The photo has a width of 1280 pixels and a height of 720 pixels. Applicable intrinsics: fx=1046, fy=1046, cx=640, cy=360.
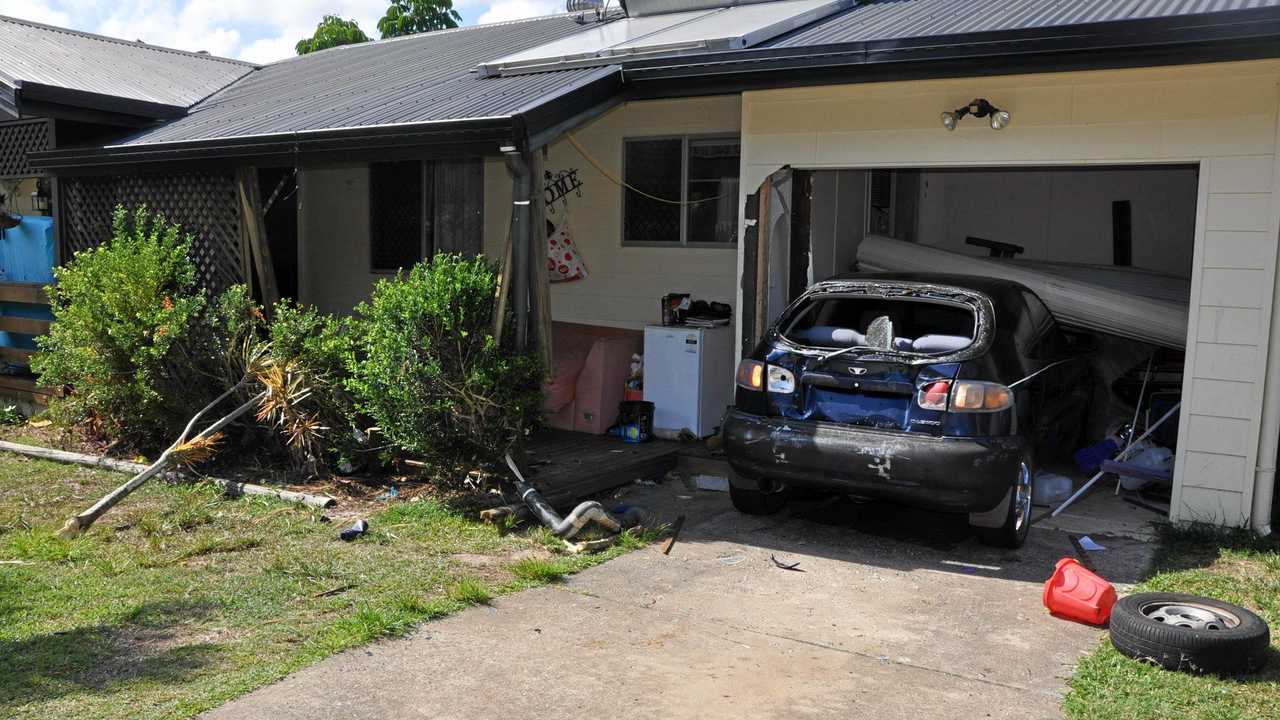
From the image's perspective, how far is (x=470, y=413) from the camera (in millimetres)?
7000

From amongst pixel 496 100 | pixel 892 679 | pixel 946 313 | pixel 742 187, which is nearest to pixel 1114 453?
pixel 946 313

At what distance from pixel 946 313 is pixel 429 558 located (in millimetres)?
3643

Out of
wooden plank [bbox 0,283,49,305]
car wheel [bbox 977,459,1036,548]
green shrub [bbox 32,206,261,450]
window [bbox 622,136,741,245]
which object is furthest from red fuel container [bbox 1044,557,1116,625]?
wooden plank [bbox 0,283,49,305]

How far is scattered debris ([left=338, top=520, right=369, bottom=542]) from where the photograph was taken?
6.58 metres

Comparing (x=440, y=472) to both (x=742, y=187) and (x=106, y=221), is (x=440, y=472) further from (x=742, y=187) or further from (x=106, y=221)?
(x=106, y=221)

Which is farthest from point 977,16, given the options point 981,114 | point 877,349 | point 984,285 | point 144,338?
point 144,338

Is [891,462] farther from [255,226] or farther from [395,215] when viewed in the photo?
[395,215]

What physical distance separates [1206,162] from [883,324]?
2.34m

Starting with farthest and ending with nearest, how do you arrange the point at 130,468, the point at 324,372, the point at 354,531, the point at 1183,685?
1. the point at 130,468
2. the point at 324,372
3. the point at 354,531
4. the point at 1183,685

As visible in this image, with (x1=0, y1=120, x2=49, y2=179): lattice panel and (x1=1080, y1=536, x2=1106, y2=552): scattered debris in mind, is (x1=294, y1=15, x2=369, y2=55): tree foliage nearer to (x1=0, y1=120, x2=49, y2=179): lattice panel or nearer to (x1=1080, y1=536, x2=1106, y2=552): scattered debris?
(x1=0, y1=120, x2=49, y2=179): lattice panel

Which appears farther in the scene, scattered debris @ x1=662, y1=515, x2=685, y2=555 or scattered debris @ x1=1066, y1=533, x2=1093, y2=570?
scattered debris @ x1=662, y1=515, x2=685, y2=555

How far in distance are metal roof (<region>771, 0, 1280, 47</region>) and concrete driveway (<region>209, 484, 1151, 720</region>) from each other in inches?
131

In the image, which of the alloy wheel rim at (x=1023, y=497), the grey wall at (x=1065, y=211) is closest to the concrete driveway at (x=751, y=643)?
the alloy wheel rim at (x=1023, y=497)

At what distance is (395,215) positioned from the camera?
1246 centimetres
